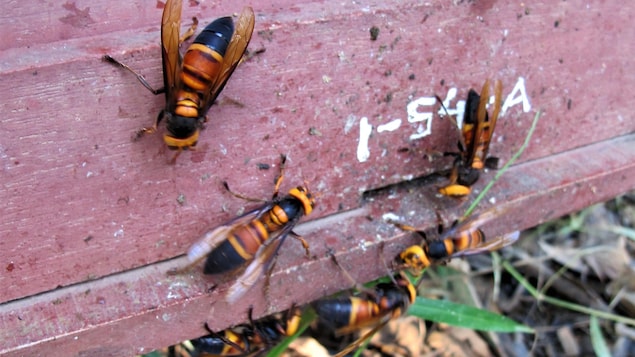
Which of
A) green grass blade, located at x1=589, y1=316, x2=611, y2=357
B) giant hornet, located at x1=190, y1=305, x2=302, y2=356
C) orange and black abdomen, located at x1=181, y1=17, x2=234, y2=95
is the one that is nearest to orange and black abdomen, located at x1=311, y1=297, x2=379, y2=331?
giant hornet, located at x1=190, y1=305, x2=302, y2=356

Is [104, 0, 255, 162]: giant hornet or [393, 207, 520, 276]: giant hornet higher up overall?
[104, 0, 255, 162]: giant hornet

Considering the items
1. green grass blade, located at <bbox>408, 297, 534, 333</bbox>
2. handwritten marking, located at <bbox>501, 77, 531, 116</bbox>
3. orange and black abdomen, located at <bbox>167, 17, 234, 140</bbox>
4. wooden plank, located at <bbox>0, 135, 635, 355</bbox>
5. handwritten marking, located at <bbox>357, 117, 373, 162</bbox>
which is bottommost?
green grass blade, located at <bbox>408, 297, 534, 333</bbox>

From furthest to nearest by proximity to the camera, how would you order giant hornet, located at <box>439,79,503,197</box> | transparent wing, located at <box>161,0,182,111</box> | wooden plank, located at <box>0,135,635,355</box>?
giant hornet, located at <box>439,79,503,197</box>, wooden plank, located at <box>0,135,635,355</box>, transparent wing, located at <box>161,0,182,111</box>

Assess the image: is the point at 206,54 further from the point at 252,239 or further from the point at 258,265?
the point at 258,265

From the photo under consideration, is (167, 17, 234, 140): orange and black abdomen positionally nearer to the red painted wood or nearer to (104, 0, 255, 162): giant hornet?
(104, 0, 255, 162): giant hornet

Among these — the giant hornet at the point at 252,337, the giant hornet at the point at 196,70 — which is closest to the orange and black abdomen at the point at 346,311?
the giant hornet at the point at 252,337

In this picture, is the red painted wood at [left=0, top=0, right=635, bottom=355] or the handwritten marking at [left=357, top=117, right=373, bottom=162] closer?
the red painted wood at [left=0, top=0, right=635, bottom=355]

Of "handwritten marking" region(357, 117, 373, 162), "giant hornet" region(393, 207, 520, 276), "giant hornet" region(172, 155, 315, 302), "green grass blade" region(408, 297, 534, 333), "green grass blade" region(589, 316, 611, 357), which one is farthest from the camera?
"green grass blade" region(589, 316, 611, 357)
